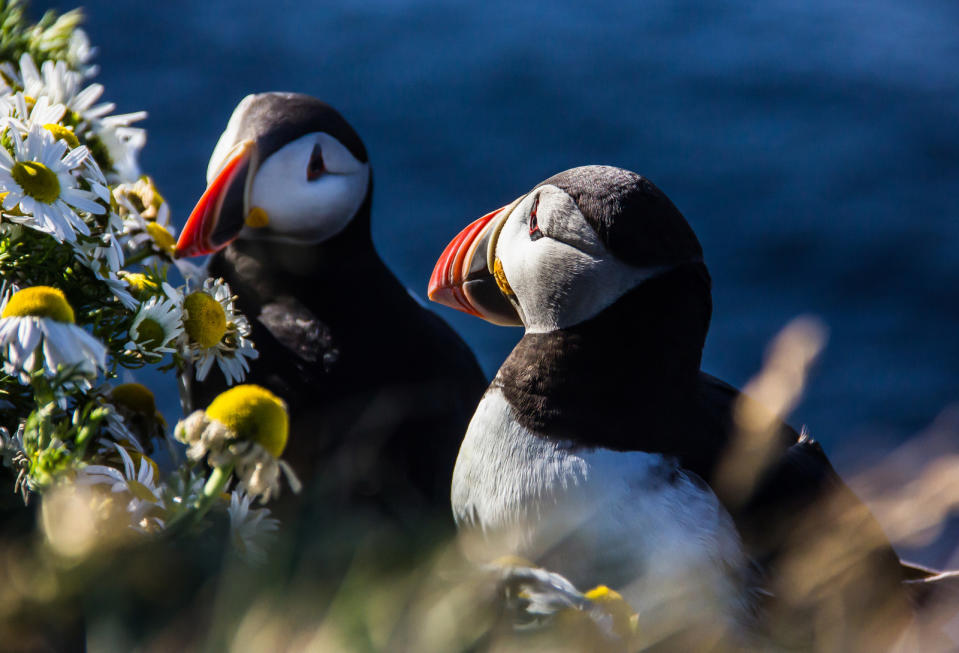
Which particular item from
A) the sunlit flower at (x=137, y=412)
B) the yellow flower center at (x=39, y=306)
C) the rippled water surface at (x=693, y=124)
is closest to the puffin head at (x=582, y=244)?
the sunlit flower at (x=137, y=412)

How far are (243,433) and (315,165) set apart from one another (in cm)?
99

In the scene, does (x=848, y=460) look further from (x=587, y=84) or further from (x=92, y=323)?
(x=587, y=84)

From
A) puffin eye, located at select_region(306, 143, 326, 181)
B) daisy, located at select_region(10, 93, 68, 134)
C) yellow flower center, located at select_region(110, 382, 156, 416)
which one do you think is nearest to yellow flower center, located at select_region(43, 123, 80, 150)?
daisy, located at select_region(10, 93, 68, 134)

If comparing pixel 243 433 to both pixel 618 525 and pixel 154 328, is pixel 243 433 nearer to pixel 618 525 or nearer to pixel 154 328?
pixel 154 328

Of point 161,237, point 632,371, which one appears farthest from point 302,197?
point 632,371

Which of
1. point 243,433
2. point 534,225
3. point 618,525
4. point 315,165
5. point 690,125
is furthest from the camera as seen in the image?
point 690,125

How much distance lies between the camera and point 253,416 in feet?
2.06

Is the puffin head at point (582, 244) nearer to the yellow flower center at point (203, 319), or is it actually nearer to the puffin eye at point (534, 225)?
the puffin eye at point (534, 225)

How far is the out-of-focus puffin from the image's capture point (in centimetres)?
147

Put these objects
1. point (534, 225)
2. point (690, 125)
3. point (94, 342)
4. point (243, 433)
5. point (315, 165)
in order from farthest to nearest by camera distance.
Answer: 1. point (690, 125)
2. point (315, 165)
3. point (534, 225)
4. point (94, 342)
5. point (243, 433)

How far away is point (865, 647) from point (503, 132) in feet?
7.02

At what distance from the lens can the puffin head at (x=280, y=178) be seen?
144 centimetres

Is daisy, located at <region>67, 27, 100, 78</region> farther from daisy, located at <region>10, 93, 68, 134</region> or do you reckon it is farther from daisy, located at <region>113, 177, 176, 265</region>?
daisy, located at <region>10, 93, 68, 134</region>

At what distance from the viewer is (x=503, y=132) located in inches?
113
